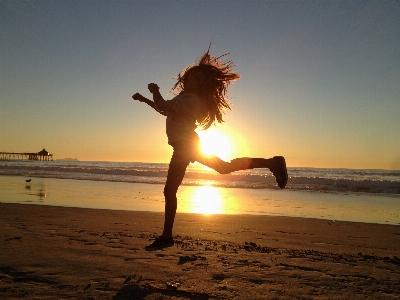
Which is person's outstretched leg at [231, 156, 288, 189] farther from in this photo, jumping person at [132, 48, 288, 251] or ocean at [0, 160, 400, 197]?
ocean at [0, 160, 400, 197]

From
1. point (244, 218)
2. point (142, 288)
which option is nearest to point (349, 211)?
point (244, 218)

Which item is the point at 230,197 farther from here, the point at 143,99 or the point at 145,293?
the point at 145,293

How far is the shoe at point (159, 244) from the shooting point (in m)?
4.30

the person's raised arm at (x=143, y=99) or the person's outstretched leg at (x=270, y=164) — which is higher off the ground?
the person's raised arm at (x=143, y=99)

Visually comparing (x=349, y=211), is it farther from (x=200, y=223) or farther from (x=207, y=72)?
(x=207, y=72)

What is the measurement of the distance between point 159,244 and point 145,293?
1.67m

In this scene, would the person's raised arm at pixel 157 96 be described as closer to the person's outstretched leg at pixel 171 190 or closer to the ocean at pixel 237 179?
the person's outstretched leg at pixel 171 190

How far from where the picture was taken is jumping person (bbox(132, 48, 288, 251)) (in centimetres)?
444

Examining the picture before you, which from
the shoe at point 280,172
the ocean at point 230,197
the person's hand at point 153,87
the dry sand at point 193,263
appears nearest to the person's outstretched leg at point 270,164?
the shoe at point 280,172

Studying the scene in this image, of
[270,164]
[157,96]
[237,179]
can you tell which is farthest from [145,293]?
[237,179]

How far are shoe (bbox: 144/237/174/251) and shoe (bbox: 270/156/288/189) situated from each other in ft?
5.23

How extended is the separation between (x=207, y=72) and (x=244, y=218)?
4.15 meters

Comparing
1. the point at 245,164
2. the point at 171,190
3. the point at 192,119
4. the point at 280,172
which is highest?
the point at 192,119

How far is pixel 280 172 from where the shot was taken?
16.1 ft
